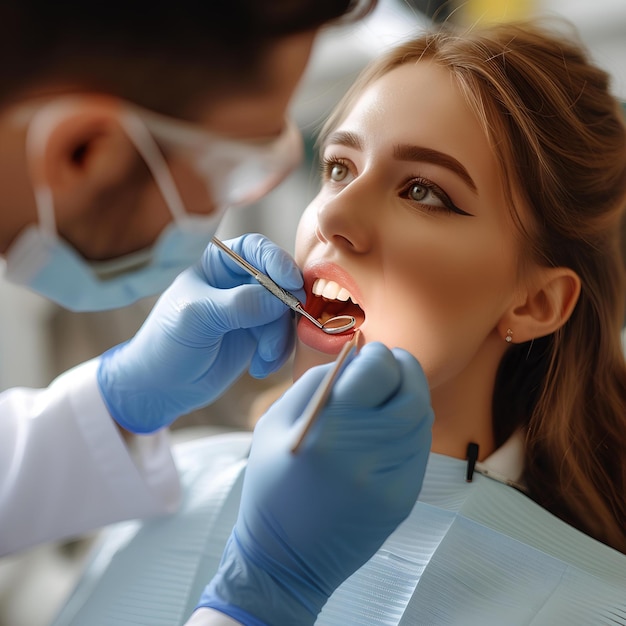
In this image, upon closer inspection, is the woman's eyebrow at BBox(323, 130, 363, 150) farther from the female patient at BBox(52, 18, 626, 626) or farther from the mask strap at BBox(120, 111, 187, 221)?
the mask strap at BBox(120, 111, 187, 221)

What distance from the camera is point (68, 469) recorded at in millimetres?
1365

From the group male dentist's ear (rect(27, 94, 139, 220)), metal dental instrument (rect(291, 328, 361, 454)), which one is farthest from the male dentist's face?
metal dental instrument (rect(291, 328, 361, 454))

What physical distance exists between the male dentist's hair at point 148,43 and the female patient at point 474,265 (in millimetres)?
452

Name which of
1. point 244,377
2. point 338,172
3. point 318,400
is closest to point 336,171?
point 338,172

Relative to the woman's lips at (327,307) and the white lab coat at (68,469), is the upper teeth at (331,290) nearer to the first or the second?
the woman's lips at (327,307)

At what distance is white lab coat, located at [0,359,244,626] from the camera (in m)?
1.33

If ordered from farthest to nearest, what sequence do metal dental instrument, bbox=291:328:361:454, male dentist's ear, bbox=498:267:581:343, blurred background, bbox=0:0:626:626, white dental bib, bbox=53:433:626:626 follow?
1. blurred background, bbox=0:0:626:626
2. male dentist's ear, bbox=498:267:581:343
3. white dental bib, bbox=53:433:626:626
4. metal dental instrument, bbox=291:328:361:454

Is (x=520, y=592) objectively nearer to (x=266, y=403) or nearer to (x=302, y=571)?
(x=302, y=571)

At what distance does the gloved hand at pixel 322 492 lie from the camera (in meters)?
0.91

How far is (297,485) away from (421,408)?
19 centimetres

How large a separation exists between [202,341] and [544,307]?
0.58m

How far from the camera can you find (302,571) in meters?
0.95

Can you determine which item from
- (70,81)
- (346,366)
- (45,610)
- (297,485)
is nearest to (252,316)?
(346,366)

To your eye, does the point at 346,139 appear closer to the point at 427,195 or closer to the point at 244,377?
the point at 427,195
